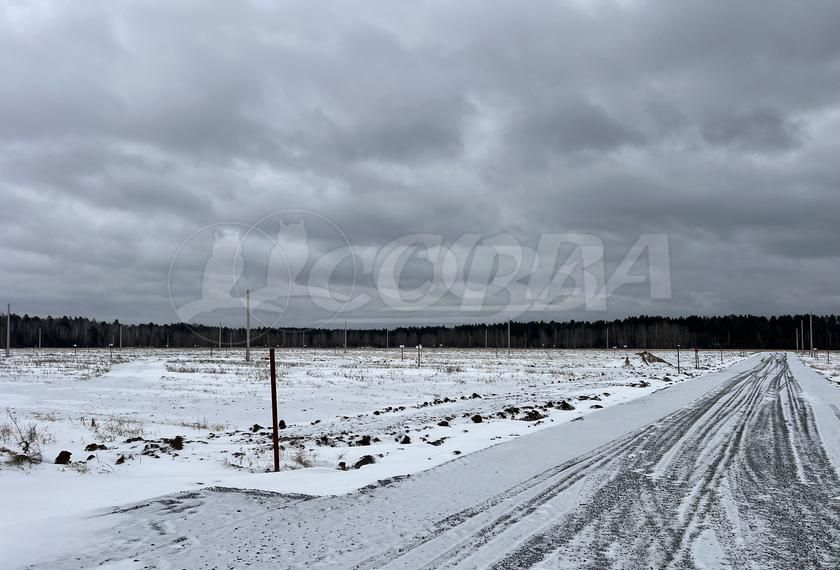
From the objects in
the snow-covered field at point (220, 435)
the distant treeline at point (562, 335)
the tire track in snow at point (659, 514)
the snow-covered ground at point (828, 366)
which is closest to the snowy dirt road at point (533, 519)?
the tire track in snow at point (659, 514)

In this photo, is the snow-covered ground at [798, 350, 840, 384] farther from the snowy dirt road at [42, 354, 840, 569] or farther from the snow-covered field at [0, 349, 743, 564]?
the snowy dirt road at [42, 354, 840, 569]

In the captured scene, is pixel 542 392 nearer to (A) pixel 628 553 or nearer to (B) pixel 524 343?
(A) pixel 628 553

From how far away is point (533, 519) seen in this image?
6.35m

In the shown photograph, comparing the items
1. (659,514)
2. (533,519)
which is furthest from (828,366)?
(533,519)

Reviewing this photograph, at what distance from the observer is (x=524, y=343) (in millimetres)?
183125

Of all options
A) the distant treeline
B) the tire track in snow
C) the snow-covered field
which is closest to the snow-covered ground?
Answer: the snow-covered field

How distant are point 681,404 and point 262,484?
53.0 feet

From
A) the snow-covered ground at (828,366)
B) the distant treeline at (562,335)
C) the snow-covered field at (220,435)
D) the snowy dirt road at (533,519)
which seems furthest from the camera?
the distant treeline at (562,335)

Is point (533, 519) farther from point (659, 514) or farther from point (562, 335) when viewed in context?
point (562, 335)

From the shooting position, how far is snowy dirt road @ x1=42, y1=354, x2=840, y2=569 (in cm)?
518

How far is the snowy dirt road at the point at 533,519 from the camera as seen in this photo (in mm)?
5176

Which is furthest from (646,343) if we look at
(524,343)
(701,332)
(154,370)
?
(154,370)

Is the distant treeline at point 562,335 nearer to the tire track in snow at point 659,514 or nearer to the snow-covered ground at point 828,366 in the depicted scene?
the snow-covered ground at point 828,366

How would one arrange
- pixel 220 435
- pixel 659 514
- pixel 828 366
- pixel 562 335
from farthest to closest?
pixel 562 335
pixel 828 366
pixel 220 435
pixel 659 514
